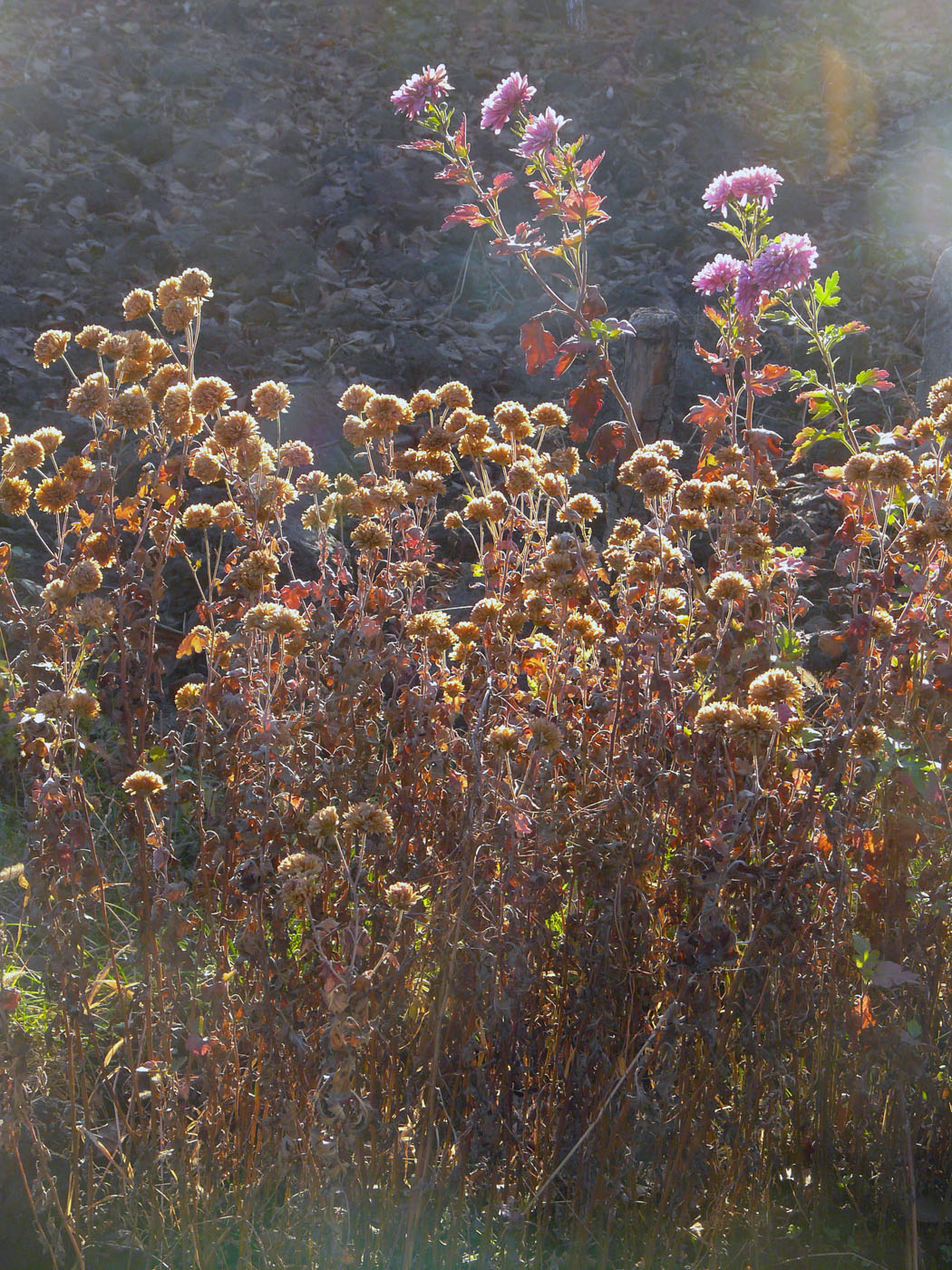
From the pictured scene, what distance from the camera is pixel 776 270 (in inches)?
78.3

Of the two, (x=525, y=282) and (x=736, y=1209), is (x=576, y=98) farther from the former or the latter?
(x=736, y=1209)

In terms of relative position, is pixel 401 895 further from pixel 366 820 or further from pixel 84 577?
pixel 84 577

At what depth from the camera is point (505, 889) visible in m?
1.83

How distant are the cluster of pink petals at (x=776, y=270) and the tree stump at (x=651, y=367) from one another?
2355mm

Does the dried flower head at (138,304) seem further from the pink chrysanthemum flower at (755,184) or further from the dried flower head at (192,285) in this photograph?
the pink chrysanthemum flower at (755,184)

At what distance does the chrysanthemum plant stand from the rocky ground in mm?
2855

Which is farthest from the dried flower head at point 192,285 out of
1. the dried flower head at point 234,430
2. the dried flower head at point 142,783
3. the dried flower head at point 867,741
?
the dried flower head at point 867,741

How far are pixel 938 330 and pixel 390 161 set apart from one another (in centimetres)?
335

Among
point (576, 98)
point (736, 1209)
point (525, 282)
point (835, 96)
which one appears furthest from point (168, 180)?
point (736, 1209)

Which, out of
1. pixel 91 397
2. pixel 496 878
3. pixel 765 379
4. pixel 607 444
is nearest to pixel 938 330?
pixel 765 379

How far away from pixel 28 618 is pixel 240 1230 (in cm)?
102

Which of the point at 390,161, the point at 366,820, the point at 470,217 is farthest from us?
the point at 390,161

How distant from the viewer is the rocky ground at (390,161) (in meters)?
5.21

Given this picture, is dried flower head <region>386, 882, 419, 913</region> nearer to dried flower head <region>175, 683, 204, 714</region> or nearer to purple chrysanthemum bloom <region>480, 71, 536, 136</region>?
dried flower head <region>175, 683, 204, 714</region>
